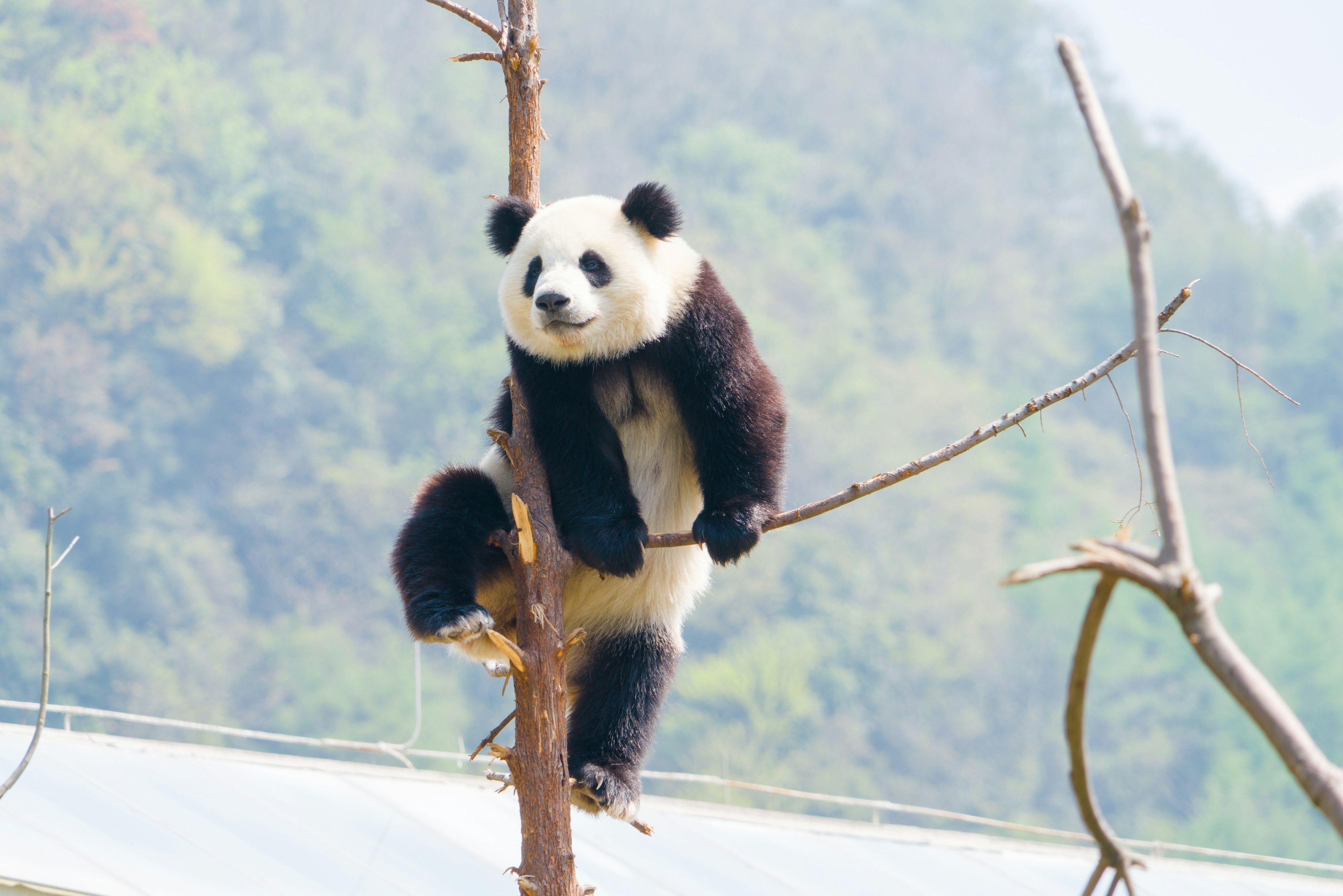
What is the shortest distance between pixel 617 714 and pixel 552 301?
4.30ft

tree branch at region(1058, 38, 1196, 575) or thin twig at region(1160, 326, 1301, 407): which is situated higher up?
thin twig at region(1160, 326, 1301, 407)

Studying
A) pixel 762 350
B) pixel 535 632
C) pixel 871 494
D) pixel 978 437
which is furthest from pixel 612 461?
pixel 762 350

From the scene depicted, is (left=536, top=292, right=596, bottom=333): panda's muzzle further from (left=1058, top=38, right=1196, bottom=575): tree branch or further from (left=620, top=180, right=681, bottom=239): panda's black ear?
(left=1058, top=38, right=1196, bottom=575): tree branch

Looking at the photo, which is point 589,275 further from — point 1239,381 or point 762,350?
point 762,350

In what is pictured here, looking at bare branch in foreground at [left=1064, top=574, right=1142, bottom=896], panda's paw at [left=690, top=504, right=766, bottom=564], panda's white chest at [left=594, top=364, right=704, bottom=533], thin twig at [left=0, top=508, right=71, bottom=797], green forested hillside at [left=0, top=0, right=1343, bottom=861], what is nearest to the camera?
bare branch in foreground at [left=1064, top=574, right=1142, bottom=896]

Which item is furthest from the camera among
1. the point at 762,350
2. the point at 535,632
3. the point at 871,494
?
the point at 762,350

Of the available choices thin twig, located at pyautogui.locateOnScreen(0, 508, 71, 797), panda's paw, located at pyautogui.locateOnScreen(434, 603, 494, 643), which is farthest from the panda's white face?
thin twig, located at pyautogui.locateOnScreen(0, 508, 71, 797)

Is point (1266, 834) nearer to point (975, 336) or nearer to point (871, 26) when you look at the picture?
point (975, 336)

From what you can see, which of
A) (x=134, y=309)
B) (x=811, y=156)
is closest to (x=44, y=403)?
(x=134, y=309)

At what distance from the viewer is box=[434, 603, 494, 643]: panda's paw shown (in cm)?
351

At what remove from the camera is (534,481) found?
347 cm

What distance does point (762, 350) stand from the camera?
54375mm

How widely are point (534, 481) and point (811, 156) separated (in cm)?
6393

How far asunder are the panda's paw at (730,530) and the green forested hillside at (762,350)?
1358 inches
